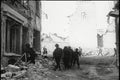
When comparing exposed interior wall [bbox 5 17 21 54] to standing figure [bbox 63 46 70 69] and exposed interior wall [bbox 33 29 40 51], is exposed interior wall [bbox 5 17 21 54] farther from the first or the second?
exposed interior wall [bbox 33 29 40 51]

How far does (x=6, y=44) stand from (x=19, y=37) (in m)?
2.27

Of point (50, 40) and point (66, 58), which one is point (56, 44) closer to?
point (66, 58)

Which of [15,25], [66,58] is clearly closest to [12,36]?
[15,25]

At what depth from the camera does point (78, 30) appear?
131 feet

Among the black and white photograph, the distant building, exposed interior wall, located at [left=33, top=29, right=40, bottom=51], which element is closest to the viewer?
the black and white photograph

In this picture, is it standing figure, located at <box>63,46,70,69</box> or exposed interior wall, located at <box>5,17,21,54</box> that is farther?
standing figure, located at <box>63,46,70,69</box>

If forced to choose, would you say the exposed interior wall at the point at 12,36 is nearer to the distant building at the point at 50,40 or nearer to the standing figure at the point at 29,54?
the standing figure at the point at 29,54

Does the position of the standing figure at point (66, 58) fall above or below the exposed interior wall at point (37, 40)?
below

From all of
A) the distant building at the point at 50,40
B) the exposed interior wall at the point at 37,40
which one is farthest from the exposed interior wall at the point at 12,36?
the distant building at the point at 50,40

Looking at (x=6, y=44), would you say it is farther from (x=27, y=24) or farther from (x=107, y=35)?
(x=107, y=35)

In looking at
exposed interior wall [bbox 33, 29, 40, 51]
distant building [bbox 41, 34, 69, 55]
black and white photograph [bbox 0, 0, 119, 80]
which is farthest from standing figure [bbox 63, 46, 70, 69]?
distant building [bbox 41, 34, 69, 55]

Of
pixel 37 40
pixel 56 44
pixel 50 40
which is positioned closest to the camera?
pixel 56 44

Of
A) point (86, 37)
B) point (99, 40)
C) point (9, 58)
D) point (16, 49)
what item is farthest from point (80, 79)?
point (99, 40)

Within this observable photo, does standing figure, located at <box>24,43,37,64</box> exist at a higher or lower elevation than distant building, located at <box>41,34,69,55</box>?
lower
